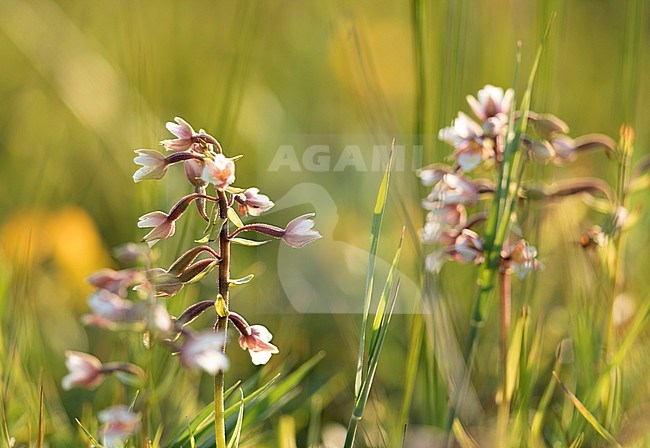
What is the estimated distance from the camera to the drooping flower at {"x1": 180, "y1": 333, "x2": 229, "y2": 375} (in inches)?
27.6

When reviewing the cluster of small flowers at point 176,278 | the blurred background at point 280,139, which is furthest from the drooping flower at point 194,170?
the blurred background at point 280,139

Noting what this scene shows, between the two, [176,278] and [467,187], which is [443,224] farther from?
[176,278]

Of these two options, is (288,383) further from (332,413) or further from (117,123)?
(117,123)

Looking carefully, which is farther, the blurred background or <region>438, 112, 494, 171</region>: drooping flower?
the blurred background

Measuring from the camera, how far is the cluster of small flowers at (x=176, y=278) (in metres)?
0.76

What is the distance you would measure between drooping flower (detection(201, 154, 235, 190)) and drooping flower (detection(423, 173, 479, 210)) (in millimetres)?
349

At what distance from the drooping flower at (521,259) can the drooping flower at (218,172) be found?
387 mm

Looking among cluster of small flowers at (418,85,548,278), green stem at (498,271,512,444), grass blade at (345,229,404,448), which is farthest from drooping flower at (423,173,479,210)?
grass blade at (345,229,404,448)

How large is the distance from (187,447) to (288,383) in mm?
134

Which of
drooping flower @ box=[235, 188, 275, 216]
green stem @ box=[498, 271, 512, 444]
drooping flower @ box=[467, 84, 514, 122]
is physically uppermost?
drooping flower @ box=[467, 84, 514, 122]

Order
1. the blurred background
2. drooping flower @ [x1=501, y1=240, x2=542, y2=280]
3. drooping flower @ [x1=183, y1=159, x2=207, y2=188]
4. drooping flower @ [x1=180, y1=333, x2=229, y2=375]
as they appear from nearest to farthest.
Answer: drooping flower @ [x1=180, y1=333, x2=229, y2=375] → drooping flower @ [x1=183, y1=159, x2=207, y2=188] → drooping flower @ [x1=501, y1=240, x2=542, y2=280] → the blurred background

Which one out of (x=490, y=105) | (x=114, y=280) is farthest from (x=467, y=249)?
(x=114, y=280)

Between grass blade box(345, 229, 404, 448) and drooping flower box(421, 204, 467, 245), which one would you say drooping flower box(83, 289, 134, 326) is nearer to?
grass blade box(345, 229, 404, 448)

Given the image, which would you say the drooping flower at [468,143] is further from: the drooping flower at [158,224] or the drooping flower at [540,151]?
the drooping flower at [158,224]
